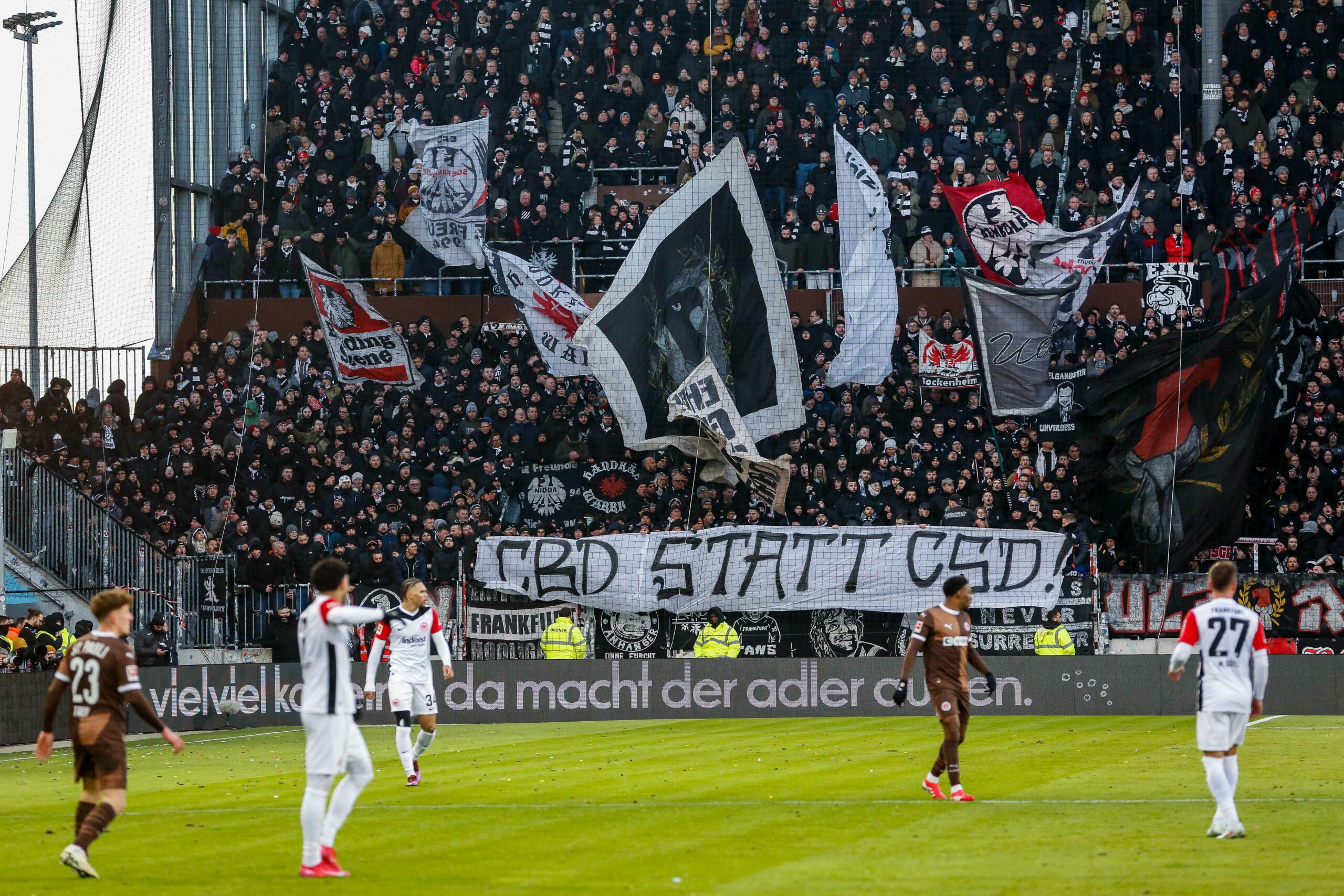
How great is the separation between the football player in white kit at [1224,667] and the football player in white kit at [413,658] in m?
8.77

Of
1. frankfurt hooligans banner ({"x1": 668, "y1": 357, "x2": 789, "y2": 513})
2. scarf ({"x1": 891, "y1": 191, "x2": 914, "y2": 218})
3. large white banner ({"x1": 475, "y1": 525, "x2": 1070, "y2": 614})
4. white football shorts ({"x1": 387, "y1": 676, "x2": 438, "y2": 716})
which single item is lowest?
white football shorts ({"x1": 387, "y1": 676, "x2": 438, "y2": 716})

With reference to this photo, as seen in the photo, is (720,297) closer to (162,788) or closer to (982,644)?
(982,644)

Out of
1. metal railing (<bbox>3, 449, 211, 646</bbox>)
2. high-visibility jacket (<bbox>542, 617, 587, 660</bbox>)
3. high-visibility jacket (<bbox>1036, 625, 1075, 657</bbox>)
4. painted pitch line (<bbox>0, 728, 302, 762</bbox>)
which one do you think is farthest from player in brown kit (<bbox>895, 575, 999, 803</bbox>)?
metal railing (<bbox>3, 449, 211, 646</bbox>)

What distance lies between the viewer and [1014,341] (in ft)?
108

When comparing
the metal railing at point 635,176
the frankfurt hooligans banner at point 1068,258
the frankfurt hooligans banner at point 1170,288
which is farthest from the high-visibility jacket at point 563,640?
the frankfurt hooligans banner at point 1170,288

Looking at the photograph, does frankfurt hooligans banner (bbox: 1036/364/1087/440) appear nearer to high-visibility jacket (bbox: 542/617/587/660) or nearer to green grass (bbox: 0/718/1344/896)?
high-visibility jacket (bbox: 542/617/587/660)

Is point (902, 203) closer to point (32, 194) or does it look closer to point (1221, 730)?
point (32, 194)

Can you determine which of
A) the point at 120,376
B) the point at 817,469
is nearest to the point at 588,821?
the point at 817,469

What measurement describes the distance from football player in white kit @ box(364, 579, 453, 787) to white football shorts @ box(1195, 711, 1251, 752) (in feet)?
28.9

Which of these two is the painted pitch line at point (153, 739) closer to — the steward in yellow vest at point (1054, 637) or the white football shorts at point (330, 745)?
the steward in yellow vest at point (1054, 637)

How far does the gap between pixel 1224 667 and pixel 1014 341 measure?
20.0 meters

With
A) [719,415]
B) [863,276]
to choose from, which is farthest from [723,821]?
[863,276]

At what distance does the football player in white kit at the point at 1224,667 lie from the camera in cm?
1311

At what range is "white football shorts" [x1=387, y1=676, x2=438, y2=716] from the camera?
19875mm
